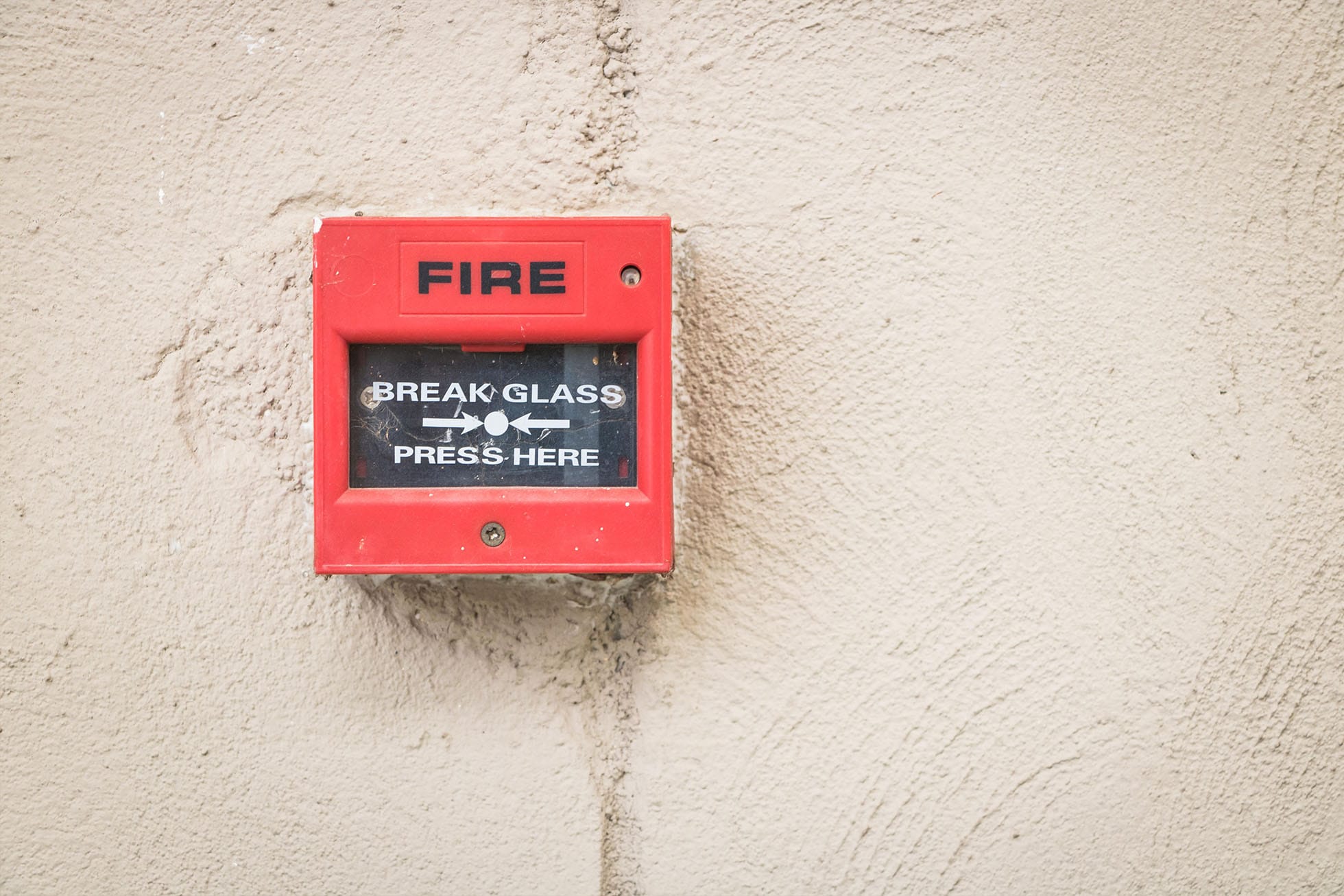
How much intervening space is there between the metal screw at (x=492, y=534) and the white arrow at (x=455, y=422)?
Answer: 0.08 m

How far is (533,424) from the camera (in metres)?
0.61

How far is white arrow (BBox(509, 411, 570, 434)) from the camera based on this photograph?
2.01ft

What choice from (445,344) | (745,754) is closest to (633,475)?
(445,344)

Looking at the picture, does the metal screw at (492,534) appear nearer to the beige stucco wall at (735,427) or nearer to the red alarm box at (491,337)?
the red alarm box at (491,337)

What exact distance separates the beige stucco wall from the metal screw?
12 cm

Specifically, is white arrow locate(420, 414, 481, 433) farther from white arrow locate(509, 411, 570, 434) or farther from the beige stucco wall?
the beige stucco wall

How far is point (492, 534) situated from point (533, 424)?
3.6 inches

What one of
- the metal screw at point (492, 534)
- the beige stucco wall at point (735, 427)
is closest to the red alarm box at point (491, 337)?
the metal screw at point (492, 534)

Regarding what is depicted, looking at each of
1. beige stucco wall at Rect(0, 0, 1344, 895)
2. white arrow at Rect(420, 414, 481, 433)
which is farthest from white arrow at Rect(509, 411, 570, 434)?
beige stucco wall at Rect(0, 0, 1344, 895)

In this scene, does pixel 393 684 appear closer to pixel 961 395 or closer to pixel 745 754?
pixel 745 754

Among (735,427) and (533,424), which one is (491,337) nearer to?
(533,424)

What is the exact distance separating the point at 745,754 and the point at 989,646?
243 millimetres

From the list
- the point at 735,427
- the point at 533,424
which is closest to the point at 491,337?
the point at 533,424

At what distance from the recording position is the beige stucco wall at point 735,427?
2.28 ft
